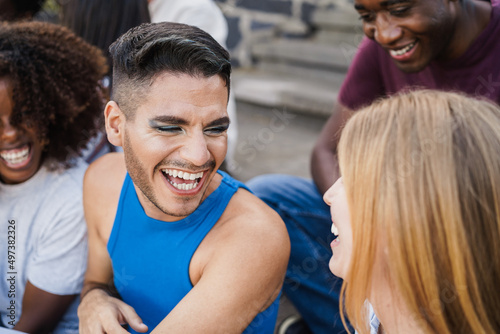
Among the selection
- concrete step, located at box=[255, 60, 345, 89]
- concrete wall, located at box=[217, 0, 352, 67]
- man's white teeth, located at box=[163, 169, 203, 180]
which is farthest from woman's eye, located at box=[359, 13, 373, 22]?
concrete wall, located at box=[217, 0, 352, 67]

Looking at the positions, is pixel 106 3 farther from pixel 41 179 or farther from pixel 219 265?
pixel 219 265

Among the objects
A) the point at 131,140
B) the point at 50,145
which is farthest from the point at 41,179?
the point at 131,140

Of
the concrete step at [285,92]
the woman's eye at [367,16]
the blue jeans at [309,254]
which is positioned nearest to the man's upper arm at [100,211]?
the blue jeans at [309,254]

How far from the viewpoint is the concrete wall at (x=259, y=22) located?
5.38 metres

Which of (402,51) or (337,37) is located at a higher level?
(402,51)

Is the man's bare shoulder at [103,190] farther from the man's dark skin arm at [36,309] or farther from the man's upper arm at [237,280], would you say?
the man's upper arm at [237,280]

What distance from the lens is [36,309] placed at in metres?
1.83

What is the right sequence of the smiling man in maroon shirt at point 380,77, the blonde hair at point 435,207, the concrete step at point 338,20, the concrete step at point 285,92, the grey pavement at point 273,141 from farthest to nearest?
1. the concrete step at point 338,20
2. the concrete step at point 285,92
3. the grey pavement at point 273,141
4. the smiling man in maroon shirt at point 380,77
5. the blonde hair at point 435,207

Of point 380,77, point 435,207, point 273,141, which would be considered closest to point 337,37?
point 273,141

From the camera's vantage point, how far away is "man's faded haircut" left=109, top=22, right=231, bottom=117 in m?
1.48

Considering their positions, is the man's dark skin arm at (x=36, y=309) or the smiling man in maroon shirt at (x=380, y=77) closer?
the man's dark skin arm at (x=36, y=309)

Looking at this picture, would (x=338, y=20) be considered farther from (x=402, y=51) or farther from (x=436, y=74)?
(x=402, y=51)

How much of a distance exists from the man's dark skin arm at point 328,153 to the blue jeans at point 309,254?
101 mm

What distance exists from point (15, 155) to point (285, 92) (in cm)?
319
